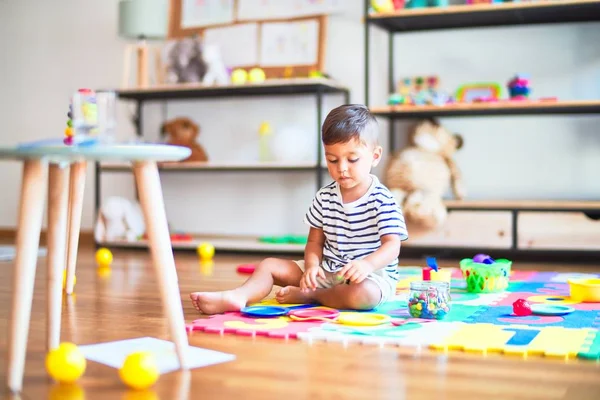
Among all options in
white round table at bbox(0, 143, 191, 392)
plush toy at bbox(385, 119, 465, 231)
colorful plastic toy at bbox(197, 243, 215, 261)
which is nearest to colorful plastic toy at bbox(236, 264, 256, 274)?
colorful plastic toy at bbox(197, 243, 215, 261)

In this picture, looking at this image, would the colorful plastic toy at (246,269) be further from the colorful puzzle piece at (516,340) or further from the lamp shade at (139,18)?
the lamp shade at (139,18)

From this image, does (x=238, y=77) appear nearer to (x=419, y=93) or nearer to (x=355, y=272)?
(x=419, y=93)

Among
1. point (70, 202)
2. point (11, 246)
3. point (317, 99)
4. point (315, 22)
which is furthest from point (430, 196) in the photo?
point (11, 246)

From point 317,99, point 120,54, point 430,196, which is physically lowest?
point 430,196

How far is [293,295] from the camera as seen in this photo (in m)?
2.06

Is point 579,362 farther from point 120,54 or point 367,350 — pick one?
point 120,54

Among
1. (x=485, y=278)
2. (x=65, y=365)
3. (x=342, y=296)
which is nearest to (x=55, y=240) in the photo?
(x=65, y=365)

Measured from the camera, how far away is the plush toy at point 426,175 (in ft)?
10.8

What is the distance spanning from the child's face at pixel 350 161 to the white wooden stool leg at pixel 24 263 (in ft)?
2.64

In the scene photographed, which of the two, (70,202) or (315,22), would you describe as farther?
(315,22)

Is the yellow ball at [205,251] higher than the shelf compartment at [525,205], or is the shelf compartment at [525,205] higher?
the shelf compartment at [525,205]

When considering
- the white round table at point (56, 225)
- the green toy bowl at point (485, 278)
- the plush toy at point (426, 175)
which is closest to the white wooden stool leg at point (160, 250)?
the white round table at point (56, 225)

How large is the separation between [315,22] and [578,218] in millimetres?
1516

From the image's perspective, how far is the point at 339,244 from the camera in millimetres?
2059
